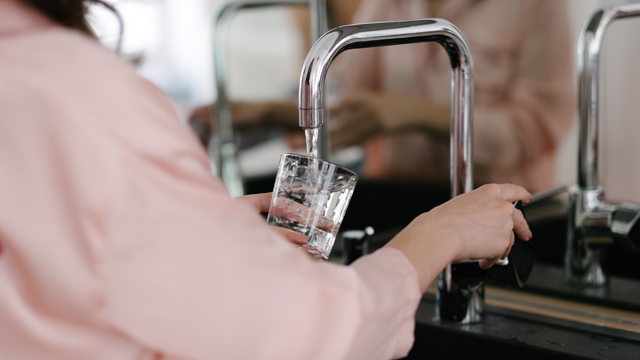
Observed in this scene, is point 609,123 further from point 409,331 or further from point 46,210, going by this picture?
point 46,210

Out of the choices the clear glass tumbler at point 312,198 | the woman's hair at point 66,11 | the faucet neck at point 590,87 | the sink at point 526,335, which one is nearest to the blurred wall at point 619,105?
the faucet neck at point 590,87

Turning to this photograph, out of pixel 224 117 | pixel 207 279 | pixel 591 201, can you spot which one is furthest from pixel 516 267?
pixel 224 117

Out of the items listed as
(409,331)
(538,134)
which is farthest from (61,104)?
(538,134)

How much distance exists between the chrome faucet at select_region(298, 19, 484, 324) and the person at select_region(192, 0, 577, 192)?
0.76 feet

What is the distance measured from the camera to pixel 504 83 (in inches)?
35.4

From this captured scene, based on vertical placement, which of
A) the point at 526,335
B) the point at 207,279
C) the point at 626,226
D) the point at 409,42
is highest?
the point at 409,42

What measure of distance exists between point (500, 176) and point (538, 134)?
3.4 inches

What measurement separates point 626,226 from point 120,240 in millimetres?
617

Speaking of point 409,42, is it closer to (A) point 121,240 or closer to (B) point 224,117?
(A) point 121,240

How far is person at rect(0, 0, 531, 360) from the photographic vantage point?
353 mm

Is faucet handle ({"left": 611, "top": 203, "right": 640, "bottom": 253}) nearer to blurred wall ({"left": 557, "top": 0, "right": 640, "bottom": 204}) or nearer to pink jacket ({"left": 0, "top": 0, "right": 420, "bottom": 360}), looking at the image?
blurred wall ({"left": 557, "top": 0, "right": 640, "bottom": 204})

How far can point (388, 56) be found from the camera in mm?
1063

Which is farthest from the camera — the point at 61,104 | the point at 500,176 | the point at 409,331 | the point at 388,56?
the point at 388,56

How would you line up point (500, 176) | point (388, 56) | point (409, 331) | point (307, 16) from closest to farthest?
point (409, 331), point (500, 176), point (388, 56), point (307, 16)
